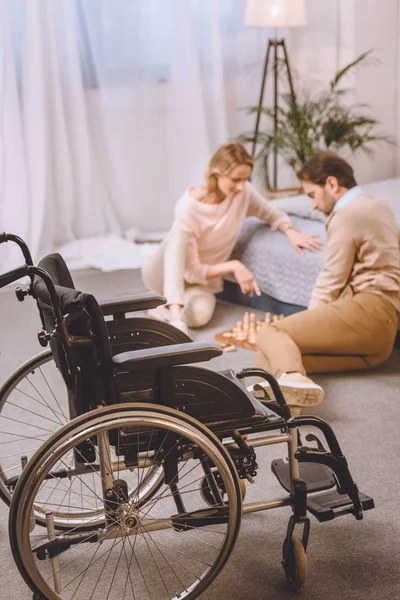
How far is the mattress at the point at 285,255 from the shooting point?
11.0 feet

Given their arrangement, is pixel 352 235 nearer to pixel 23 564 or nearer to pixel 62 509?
pixel 62 509

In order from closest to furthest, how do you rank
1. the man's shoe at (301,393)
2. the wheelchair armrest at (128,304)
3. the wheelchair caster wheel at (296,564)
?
the wheelchair caster wheel at (296,564) < the wheelchair armrest at (128,304) < the man's shoe at (301,393)

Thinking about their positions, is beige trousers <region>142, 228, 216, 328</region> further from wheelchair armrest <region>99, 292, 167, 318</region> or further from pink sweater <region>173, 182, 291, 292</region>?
wheelchair armrest <region>99, 292, 167, 318</region>

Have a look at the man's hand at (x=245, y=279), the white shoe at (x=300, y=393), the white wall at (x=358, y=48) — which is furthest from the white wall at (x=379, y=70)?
the white shoe at (x=300, y=393)

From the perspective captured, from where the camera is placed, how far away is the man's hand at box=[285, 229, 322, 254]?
3.40 m

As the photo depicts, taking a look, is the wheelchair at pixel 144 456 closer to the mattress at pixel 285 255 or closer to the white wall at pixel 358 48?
the mattress at pixel 285 255

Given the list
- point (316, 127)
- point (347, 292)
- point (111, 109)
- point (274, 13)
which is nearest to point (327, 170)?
point (347, 292)

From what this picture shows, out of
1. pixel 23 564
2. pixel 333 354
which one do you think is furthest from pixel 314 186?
pixel 23 564

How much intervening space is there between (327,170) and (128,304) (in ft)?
3.73

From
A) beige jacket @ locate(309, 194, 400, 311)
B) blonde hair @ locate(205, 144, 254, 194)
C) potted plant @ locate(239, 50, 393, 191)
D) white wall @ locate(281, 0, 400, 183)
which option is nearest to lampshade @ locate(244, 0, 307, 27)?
potted plant @ locate(239, 50, 393, 191)

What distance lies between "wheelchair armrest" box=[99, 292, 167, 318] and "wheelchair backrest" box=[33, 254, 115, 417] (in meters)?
0.30

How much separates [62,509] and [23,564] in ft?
1.83

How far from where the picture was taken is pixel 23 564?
1525mm

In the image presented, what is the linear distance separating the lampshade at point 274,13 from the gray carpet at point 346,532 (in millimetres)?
2497
